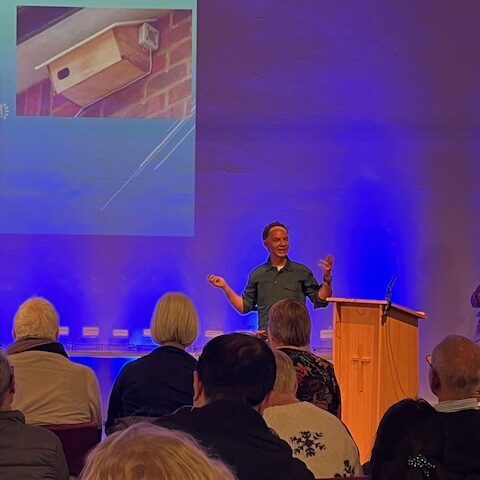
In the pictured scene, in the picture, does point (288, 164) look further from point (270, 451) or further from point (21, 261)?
point (270, 451)

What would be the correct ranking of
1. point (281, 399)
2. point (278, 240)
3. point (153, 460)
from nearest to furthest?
point (153, 460) → point (281, 399) → point (278, 240)

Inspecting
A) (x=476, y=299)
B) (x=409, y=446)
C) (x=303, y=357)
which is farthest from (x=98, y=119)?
(x=409, y=446)

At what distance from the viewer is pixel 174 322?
3.62 m

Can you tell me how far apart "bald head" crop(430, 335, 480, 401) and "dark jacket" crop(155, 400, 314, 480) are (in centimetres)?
75

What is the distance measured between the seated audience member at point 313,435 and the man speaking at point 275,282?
3014 mm

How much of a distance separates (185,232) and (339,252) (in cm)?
122

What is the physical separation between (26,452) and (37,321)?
1.43m

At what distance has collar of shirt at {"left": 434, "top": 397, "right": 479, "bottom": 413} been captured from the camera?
236 cm

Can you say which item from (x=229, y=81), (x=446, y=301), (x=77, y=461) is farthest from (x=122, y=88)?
(x=77, y=461)

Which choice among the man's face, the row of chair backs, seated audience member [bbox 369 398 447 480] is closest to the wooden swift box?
the man's face

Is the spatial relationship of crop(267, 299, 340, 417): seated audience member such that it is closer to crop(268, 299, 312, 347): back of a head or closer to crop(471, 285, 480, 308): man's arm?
crop(268, 299, 312, 347): back of a head

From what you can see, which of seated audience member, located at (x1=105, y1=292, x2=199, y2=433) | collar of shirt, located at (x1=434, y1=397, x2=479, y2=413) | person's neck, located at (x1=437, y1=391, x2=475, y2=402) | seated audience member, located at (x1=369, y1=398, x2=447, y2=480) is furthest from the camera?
seated audience member, located at (x1=105, y1=292, x2=199, y2=433)

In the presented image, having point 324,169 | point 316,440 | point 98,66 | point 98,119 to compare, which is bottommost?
point 316,440

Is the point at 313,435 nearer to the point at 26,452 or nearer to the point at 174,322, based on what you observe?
the point at 26,452
